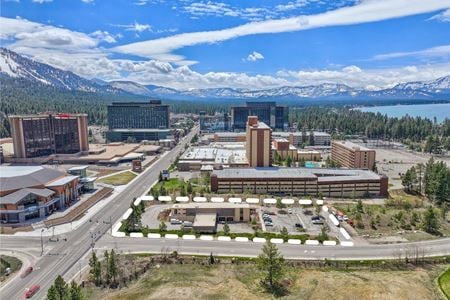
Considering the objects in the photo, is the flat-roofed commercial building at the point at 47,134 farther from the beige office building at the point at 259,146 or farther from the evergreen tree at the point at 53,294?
the evergreen tree at the point at 53,294

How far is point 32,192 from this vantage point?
167ft

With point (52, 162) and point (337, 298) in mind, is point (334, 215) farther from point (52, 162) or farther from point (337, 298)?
point (52, 162)

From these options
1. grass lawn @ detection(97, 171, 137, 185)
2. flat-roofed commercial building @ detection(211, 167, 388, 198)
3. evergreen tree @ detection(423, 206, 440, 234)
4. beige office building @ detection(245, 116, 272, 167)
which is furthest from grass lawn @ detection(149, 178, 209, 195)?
evergreen tree @ detection(423, 206, 440, 234)

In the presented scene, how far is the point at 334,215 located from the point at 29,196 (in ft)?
139

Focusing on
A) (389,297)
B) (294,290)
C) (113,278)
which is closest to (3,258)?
(113,278)

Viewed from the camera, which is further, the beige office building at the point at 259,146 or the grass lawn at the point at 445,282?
the beige office building at the point at 259,146

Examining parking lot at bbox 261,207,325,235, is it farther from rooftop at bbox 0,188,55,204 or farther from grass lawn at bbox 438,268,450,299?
rooftop at bbox 0,188,55,204

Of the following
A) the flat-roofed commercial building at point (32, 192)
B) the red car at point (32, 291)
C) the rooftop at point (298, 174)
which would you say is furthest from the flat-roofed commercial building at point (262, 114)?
the red car at point (32, 291)

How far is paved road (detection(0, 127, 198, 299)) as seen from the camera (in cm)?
3278

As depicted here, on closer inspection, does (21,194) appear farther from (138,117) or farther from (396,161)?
(138,117)

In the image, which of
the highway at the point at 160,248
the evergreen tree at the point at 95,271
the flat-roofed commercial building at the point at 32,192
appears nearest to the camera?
the evergreen tree at the point at 95,271

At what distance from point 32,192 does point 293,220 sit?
36.3 metres

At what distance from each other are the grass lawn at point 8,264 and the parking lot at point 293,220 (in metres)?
27.9

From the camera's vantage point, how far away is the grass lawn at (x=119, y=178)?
7100cm
